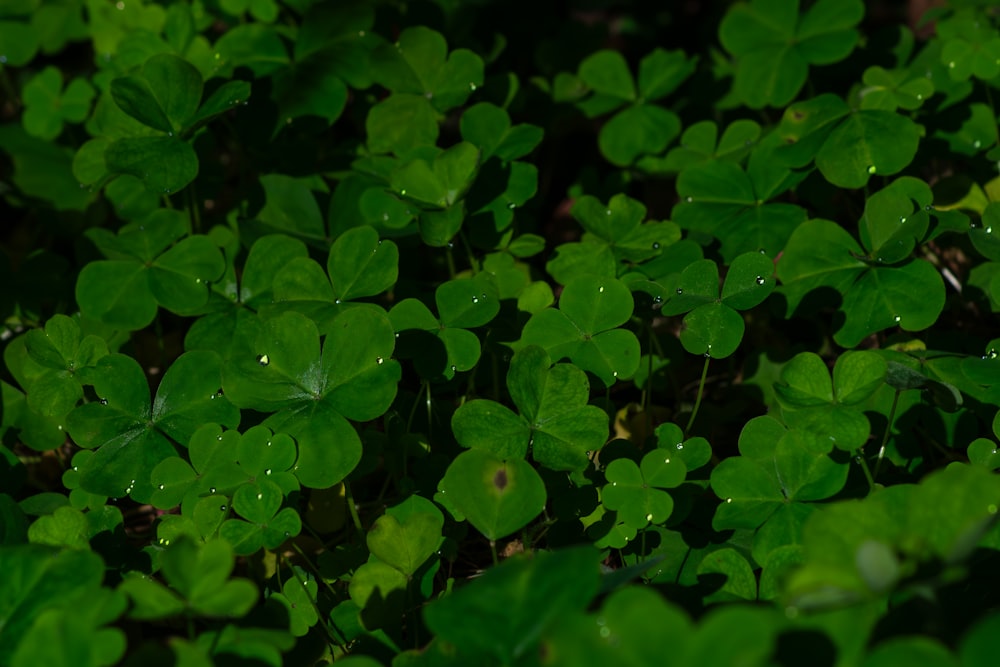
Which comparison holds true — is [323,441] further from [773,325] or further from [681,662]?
[773,325]

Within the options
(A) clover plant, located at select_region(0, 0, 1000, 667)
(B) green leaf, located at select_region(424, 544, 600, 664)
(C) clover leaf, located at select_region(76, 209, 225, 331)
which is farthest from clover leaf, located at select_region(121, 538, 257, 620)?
(C) clover leaf, located at select_region(76, 209, 225, 331)

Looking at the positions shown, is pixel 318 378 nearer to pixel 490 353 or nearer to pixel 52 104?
pixel 490 353

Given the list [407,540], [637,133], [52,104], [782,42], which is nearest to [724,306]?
[407,540]

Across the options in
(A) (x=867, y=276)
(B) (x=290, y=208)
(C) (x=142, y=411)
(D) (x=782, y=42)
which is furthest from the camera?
(D) (x=782, y=42)

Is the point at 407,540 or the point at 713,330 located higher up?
the point at 713,330

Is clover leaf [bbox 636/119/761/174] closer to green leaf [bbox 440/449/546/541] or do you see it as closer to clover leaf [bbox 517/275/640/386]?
clover leaf [bbox 517/275/640/386]

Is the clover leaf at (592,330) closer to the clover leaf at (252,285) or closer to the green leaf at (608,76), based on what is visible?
the clover leaf at (252,285)

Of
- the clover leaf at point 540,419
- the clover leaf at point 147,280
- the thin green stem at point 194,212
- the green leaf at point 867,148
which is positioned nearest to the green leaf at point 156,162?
the clover leaf at point 147,280
